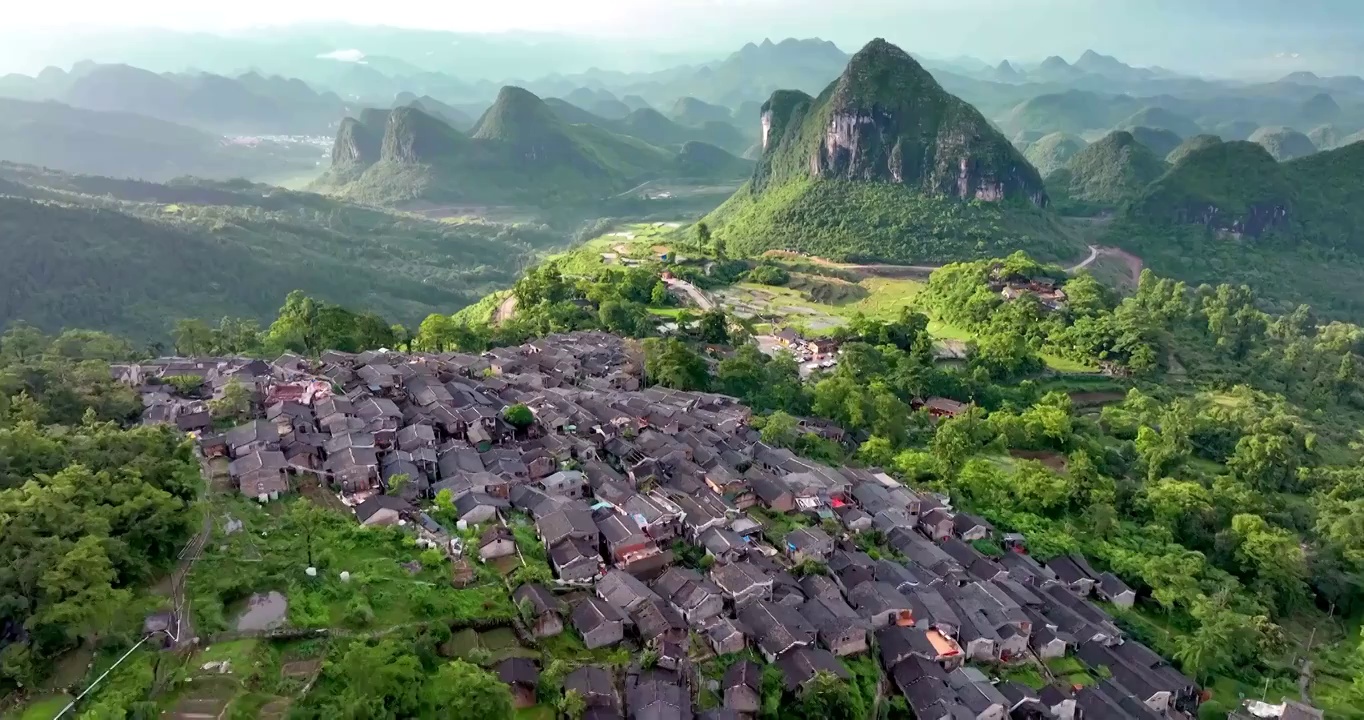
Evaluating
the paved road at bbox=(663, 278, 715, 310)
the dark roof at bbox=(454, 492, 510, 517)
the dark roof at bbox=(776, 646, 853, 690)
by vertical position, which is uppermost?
the dark roof at bbox=(454, 492, 510, 517)

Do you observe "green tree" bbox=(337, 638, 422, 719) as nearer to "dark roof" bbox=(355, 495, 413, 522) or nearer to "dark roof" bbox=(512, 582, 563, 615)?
"dark roof" bbox=(512, 582, 563, 615)

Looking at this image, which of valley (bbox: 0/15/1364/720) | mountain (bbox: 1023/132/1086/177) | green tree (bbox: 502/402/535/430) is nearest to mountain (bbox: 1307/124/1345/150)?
mountain (bbox: 1023/132/1086/177)

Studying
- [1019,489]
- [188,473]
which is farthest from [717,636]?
[1019,489]

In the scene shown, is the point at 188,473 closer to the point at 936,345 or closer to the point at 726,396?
the point at 726,396

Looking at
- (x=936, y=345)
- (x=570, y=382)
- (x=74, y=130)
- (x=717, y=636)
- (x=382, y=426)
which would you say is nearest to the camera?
(x=717, y=636)

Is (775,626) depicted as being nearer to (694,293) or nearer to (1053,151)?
(694,293)

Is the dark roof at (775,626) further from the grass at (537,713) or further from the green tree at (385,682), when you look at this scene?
the green tree at (385,682)
